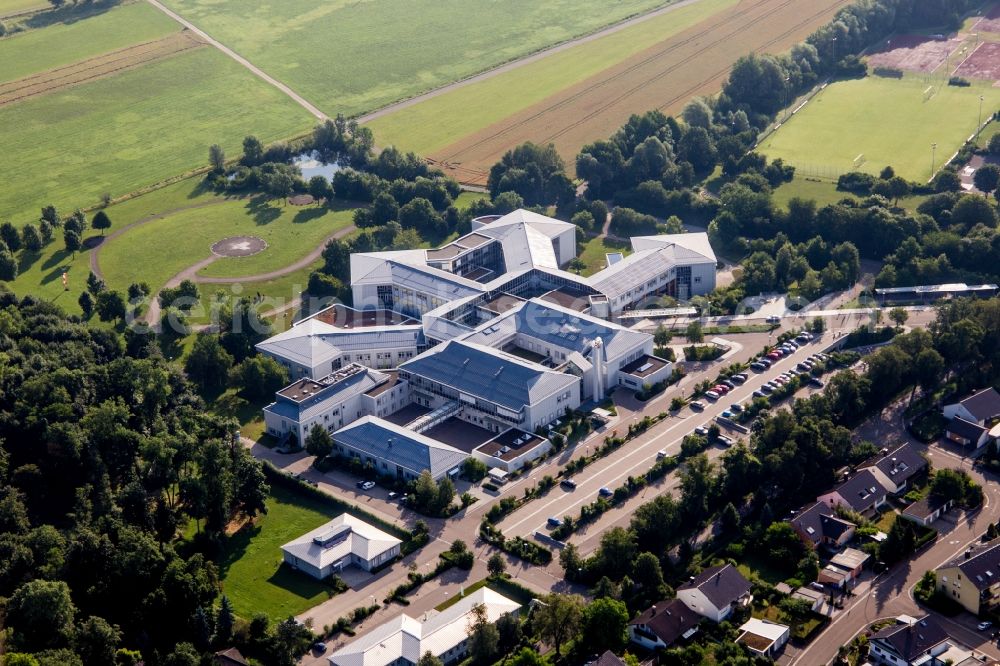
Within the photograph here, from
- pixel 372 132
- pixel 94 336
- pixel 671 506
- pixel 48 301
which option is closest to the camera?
pixel 671 506

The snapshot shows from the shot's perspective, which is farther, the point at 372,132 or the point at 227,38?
the point at 227,38

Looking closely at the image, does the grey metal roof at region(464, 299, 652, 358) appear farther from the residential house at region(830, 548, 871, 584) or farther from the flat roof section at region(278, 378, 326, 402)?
the residential house at region(830, 548, 871, 584)

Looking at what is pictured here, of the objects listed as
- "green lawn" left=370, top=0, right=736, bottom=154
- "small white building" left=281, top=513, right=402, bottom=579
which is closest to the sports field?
"green lawn" left=370, top=0, right=736, bottom=154

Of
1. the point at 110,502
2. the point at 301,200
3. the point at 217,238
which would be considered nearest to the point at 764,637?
the point at 110,502

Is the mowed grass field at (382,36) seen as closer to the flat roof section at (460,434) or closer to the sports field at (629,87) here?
the sports field at (629,87)

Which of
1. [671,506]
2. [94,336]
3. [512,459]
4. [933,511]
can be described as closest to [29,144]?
[94,336]

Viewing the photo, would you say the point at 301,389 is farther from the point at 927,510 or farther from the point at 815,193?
the point at 815,193

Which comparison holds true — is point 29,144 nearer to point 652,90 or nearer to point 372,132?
point 372,132
